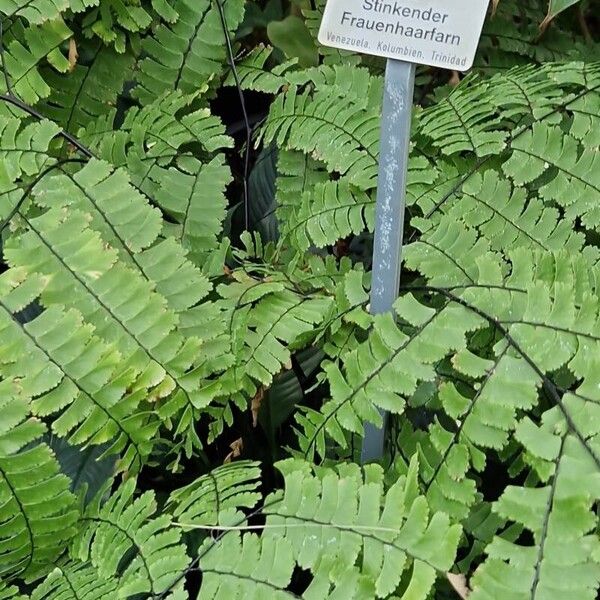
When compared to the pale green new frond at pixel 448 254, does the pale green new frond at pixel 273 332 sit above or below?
below

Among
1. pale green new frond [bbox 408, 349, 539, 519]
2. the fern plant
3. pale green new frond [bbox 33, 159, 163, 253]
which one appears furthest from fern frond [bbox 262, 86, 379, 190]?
pale green new frond [bbox 408, 349, 539, 519]

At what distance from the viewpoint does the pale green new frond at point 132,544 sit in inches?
35.5

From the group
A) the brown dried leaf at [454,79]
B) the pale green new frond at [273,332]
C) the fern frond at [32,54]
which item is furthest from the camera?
the brown dried leaf at [454,79]

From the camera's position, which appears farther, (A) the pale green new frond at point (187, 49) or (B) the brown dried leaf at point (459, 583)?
(A) the pale green new frond at point (187, 49)

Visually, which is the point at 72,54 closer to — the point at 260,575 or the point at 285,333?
the point at 285,333

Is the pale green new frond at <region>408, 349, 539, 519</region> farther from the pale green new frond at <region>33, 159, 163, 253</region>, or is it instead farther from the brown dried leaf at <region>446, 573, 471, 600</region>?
the pale green new frond at <region>33, 159, 163, 253</region>

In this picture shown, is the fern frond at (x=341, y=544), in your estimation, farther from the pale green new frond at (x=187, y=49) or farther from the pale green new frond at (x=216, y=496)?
the pale green new frond at (x=187, y=49)

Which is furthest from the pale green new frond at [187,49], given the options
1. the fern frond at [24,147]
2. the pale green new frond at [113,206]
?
the pale green new frond at [113,206]

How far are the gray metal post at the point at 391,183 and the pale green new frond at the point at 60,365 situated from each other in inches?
15.1

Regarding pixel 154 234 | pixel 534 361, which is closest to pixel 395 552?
pixel 534 361

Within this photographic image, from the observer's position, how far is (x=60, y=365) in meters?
0.99

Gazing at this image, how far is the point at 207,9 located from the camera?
1.50m

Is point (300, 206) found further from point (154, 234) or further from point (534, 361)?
point (534, 361)

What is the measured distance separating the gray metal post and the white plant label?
0.03 metres
